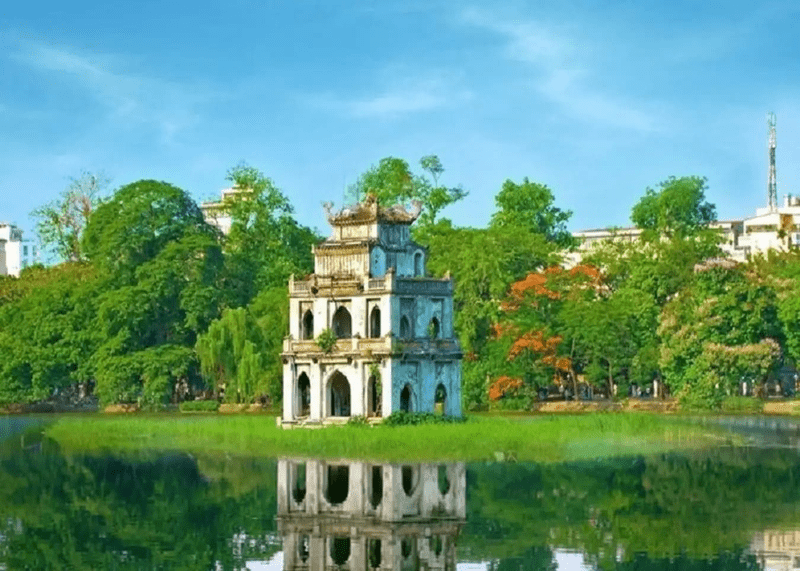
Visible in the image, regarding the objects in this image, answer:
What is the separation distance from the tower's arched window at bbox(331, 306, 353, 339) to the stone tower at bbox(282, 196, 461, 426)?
0.05 metres

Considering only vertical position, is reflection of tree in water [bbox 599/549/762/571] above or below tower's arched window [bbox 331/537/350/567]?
below

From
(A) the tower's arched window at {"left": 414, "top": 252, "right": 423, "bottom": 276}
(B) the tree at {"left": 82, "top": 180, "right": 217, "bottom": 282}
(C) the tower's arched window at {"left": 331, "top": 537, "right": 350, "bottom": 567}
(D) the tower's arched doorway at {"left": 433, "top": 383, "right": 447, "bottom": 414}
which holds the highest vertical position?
(B) the tree at {"left": 82, "top": 180, "right": 217, "bottom": 282}

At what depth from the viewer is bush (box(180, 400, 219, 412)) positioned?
8512 centimetres

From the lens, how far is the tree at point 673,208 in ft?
360

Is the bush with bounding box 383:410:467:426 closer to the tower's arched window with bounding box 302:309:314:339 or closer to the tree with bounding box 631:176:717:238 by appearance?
the tower's arched window with bounding box 302:309:314:339

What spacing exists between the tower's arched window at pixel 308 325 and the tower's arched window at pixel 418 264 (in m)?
4.03

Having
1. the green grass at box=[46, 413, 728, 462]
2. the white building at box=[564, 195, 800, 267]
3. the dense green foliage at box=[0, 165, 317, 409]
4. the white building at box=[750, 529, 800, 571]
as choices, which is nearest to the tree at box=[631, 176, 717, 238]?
the white building at box=[564, 195, 800, 267]

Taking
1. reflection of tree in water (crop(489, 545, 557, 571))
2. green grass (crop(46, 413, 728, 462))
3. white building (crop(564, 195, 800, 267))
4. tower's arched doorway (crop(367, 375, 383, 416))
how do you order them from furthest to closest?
1. white building (crop(564, 195, 800, 267))
2. tower's arched doorway (crop(367, 375, 383, 416))
3. green grass (crop(46, 413, 728, 462))
4. reflection of tree in water (crop(489, 545, 557, 571))

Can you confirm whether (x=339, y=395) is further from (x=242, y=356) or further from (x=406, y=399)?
(x=242, y=356)

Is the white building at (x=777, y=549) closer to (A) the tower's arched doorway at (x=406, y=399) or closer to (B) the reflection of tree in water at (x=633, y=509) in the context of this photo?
(B) the reflection of tree in water at (x=633, y=509)

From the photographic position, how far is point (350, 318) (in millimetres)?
62906

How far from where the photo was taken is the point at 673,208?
110438 millimetres

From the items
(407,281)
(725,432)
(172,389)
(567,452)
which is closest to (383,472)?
(567,452)

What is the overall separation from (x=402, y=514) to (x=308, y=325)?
1091 inches
